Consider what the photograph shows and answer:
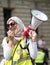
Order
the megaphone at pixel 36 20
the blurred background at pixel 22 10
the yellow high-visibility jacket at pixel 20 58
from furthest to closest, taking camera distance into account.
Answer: the blurred background at pixel 22 10 → the yellow high-visibility jacket at pixel 20 58 → the megaphone at pixel 36 20

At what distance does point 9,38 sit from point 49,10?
1759cm

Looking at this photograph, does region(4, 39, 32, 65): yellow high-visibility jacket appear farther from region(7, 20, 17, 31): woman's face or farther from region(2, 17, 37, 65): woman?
region(7, 20, 17, 31): woman's face

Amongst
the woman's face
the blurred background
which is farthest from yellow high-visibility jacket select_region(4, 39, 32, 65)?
the blurred background

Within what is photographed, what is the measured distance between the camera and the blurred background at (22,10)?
70.0 feet

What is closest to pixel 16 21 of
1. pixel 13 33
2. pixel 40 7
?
pixel 13 33

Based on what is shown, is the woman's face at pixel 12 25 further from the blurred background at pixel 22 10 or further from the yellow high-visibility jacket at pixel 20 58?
the blurred background at pixel 22 10

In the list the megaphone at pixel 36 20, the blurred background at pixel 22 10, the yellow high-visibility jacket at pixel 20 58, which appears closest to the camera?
the megaphone at pixel 36 20

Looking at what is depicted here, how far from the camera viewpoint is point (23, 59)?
5.19 metres

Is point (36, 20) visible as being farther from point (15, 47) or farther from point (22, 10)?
point (22, 10)

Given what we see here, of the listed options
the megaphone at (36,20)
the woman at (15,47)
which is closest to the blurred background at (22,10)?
the woman at (15,47)

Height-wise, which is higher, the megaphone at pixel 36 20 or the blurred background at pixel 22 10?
the megaphone at pixel 36 20

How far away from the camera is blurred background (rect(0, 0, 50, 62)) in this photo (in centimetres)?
2133

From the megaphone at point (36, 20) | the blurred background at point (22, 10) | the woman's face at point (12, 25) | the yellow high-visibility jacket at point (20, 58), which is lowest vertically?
the blurred background at point (22, 10)

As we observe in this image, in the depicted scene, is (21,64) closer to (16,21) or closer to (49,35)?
(16,21)
